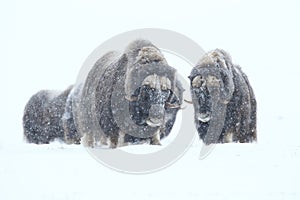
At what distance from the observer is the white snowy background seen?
5.99 meters

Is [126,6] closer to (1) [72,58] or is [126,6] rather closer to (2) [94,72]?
(1) [72,58]

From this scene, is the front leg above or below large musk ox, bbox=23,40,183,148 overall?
below

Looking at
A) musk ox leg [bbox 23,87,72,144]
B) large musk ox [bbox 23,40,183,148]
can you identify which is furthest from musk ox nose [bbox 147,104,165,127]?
musk ox leg [bbox 23,87,72,144]

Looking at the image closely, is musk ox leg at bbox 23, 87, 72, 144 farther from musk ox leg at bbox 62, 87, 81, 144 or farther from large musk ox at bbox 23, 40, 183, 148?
large musk ox at bbox 23, 40, 183, 148

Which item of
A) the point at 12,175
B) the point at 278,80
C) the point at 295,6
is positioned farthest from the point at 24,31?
the point at 12,175

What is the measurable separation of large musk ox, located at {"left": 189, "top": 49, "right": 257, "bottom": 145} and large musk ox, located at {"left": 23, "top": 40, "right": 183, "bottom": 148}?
46cm

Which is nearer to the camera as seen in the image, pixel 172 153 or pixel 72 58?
pixel 172 153

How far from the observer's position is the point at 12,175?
6.75 metres

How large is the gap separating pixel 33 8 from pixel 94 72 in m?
57.3

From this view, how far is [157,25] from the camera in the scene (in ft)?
151

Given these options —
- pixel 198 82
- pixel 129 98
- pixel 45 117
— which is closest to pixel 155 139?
pixel 129 98

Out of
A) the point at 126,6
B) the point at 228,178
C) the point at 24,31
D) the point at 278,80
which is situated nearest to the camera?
the point at 228,178

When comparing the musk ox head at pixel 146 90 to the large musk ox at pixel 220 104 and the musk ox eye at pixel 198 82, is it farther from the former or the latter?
the large musk ox at pixel 220 104

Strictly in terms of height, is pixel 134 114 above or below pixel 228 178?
above
